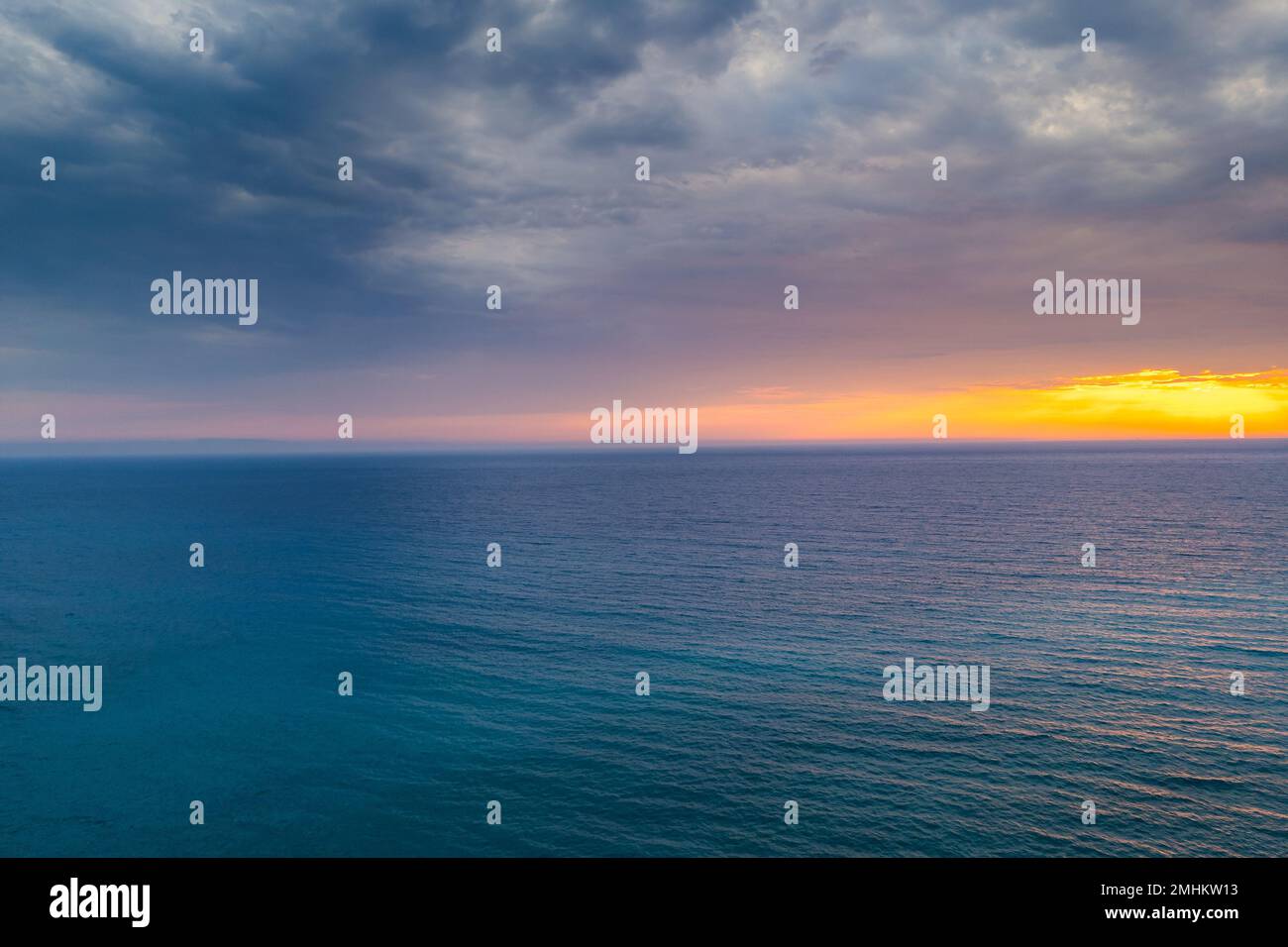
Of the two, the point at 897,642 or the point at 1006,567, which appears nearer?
the point at 897,642

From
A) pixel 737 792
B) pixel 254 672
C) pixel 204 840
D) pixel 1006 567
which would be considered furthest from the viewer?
pixel 1006 567

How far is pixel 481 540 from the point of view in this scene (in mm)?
103438

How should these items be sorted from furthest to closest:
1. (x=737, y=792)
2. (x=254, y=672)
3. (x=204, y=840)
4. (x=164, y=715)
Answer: (x=254, y=672), (x=164, y=715), (x=737, y=792), (x=204, y=840)

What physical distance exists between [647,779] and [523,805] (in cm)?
627

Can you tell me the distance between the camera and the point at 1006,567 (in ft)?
256

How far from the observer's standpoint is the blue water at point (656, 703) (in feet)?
97.6

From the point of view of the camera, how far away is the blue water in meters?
29.7

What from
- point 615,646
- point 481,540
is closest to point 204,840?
point 615,646

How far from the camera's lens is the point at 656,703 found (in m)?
42.3

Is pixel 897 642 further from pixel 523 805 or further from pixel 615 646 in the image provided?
pixel 523 805

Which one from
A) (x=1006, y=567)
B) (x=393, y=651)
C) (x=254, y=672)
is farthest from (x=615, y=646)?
(x=1006, y=567)

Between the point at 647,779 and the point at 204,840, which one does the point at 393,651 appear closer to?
the point at 204,840
